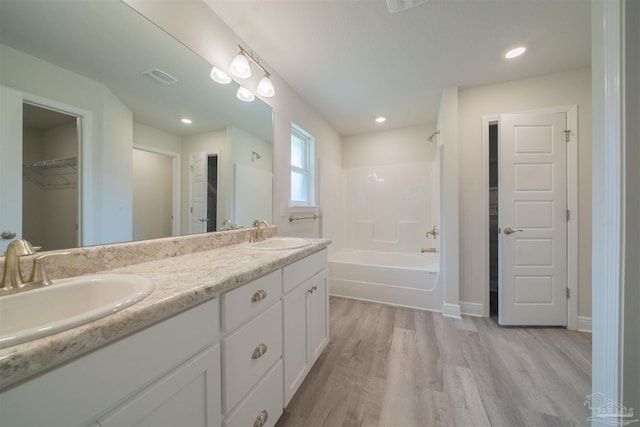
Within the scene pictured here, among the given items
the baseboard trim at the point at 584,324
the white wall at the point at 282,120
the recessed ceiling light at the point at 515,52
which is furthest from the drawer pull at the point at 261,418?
the recessed ceiling light at the point at 515,52

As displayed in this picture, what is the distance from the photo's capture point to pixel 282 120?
2.09m

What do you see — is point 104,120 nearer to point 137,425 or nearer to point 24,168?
point 24,168

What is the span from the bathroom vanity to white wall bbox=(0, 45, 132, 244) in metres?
0.23

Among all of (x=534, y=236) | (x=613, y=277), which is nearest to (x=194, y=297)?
(x=613, y=277)

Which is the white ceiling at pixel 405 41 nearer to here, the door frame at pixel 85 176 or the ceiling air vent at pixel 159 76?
the ceiling air vent at pixel 159 76

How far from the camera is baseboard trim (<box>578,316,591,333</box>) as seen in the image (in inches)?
77.0

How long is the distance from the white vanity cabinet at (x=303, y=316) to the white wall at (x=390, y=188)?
211 centimetres

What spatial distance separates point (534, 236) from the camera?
6.79ft

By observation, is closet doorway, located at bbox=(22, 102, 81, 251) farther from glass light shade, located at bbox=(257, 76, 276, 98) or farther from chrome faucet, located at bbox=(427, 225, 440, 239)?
chrome faucet, located at bbox=(427, 225, 440, 239)

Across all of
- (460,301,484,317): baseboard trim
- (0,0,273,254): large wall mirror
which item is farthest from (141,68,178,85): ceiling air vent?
(460,301,484,317): baseboard trim

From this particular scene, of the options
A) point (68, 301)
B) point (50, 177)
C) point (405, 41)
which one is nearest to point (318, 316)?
point (68, 301)

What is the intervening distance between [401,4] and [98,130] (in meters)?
1.70

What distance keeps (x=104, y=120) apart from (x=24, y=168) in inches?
12.9

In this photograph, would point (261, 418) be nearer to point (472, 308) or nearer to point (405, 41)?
point (472, 308)
